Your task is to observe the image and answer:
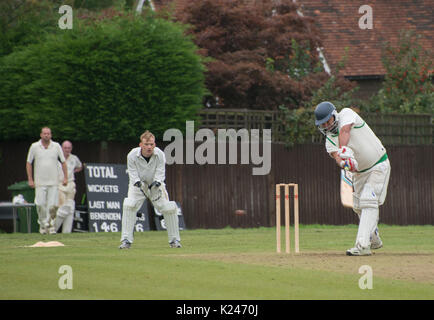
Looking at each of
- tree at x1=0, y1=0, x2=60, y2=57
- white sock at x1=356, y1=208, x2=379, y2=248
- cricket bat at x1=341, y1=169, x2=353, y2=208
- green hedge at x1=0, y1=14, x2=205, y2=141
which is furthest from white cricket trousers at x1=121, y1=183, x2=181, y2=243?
tree at x1=0, y1=0, x2=60, y2=57

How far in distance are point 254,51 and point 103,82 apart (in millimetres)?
7430

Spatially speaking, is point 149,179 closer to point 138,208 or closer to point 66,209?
point 138,208

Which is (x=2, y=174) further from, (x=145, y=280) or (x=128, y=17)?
(x=145, y=280)

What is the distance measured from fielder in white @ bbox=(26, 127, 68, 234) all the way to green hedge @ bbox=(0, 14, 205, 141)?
1723mm

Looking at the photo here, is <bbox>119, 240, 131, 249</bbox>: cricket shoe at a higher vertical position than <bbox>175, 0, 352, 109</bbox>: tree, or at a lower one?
lower

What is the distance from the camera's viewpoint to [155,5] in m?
34.1

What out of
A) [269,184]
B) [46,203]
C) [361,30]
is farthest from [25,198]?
[361,30]

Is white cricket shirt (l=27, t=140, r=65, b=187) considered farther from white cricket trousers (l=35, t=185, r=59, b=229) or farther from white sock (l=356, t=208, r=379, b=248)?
white sock (l=356, t=208, r=379, b=248)

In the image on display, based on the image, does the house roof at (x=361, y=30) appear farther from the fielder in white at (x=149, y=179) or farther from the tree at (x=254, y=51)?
the fielder in white at (x=149, y=179)

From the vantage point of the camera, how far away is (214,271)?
11.0m

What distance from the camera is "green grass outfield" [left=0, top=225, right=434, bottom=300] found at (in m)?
9.28

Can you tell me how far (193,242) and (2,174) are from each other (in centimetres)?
767

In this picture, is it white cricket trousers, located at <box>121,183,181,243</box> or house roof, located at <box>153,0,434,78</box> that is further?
house roof, located at <box>153,0,434,78</box>

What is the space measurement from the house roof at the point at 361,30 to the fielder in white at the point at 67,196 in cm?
1317
